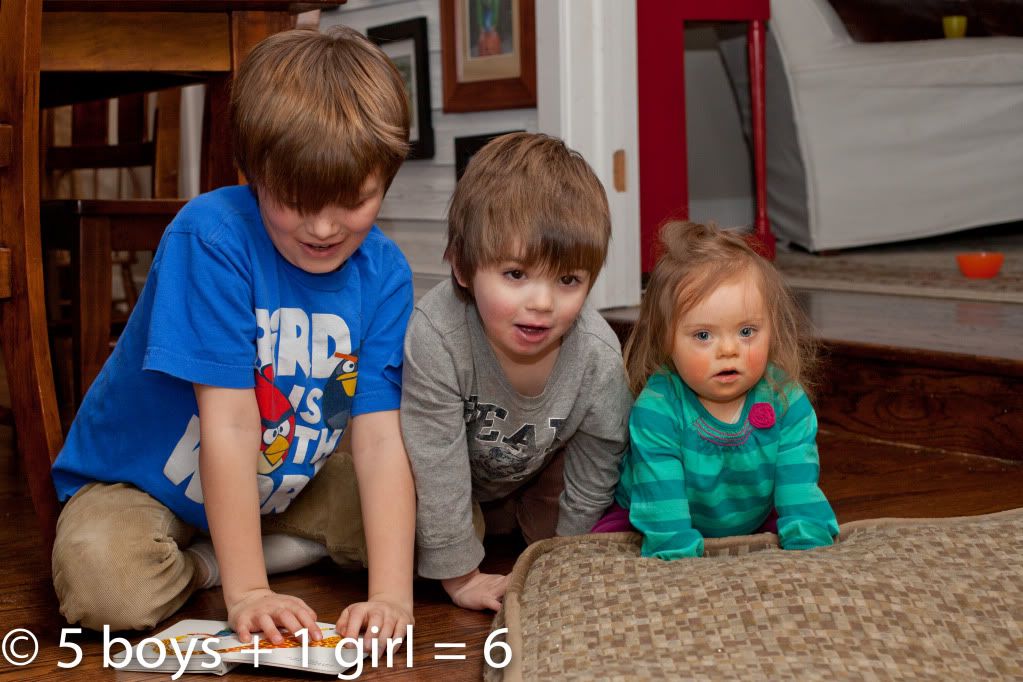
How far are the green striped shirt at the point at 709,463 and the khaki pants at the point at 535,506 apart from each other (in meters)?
0.19

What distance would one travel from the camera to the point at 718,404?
4.00ft

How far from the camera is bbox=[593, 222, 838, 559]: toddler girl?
3.85ft

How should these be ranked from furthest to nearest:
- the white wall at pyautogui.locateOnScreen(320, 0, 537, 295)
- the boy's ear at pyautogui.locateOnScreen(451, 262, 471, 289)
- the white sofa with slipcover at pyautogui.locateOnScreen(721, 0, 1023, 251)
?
the white sofa with slipcover at pyautogui.locateOnScreen(721, 0, 1023, 251) → the white wall at pyautogui.locateOnScreen(320, 0, 537, 295) → the boy's ear at pyautogui.locateOnScreen(451, 262, 471, 289)

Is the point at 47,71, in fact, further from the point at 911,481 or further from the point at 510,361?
the point at 911,481

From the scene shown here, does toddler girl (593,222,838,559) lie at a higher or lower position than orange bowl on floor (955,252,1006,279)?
lower

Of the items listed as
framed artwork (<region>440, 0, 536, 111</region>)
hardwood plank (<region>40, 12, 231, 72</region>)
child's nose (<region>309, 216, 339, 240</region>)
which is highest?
framed artwork (<region>440, 0, 536, 111</region>)

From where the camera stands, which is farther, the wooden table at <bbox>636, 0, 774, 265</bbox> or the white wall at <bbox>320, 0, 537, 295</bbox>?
the white wall at <bbox>320, 0, 537, 295</bbox>

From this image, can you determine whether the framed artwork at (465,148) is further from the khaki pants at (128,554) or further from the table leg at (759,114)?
the khaki pants at (128,554)

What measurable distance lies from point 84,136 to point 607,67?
4.98 ft

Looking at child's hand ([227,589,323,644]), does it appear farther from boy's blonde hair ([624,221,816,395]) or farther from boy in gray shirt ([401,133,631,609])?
boy's blonde hair ([624,221,816,395])

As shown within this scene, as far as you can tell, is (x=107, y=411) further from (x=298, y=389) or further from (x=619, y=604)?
(x=619, y=604)

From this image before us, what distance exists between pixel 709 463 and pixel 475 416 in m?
0.26

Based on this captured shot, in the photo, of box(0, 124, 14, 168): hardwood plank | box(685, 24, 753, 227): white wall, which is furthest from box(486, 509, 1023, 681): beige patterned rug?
box(685, 24, 753, 227): white wall

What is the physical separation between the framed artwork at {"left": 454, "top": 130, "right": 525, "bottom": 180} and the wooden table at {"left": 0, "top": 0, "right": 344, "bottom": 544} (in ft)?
3.67
